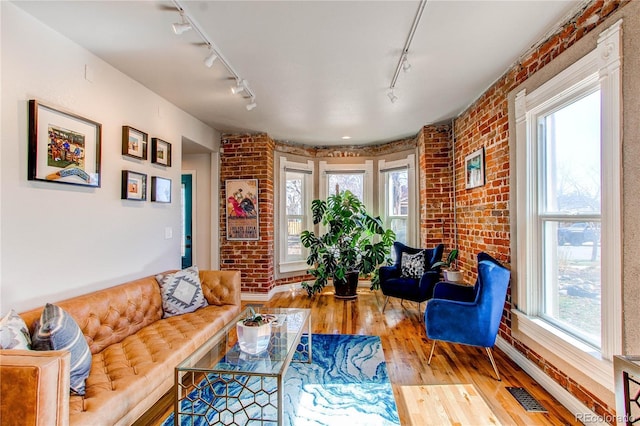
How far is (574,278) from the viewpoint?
2.02 m

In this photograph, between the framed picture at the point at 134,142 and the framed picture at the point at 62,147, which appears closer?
the framed picture at the point at 62,147

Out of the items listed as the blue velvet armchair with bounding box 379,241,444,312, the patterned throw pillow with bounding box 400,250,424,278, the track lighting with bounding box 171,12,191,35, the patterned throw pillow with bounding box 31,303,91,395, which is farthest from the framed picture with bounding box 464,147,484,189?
the patterned throw pillow with bounding box 31,303,91,395

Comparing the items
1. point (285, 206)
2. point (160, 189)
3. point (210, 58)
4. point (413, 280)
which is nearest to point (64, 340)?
point (160, 189)

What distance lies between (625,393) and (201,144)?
437 centimetres

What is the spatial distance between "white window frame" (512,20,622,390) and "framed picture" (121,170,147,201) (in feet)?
10.9

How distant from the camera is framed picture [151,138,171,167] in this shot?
306cm

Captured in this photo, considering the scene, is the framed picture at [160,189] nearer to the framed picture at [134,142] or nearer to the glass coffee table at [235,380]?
the framed picture at [134,142]

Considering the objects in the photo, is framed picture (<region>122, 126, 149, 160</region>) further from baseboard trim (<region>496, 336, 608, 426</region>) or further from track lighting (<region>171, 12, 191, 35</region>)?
baseboard trim (<region>496, 336, 608, 426</region>)

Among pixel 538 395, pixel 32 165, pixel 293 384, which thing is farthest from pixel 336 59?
pixel 538 395

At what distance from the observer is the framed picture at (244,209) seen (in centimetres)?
462

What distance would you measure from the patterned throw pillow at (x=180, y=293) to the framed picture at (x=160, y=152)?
1.17 m

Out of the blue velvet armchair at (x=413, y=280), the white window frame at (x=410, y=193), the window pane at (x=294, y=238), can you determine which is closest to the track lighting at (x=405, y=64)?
the blue velvet armchair at (x=413, y=280)

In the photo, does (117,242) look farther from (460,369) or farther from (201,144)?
(460,369)

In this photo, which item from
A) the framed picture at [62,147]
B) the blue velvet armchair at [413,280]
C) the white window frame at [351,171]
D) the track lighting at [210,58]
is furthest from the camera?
the white window frame at [351,171]
